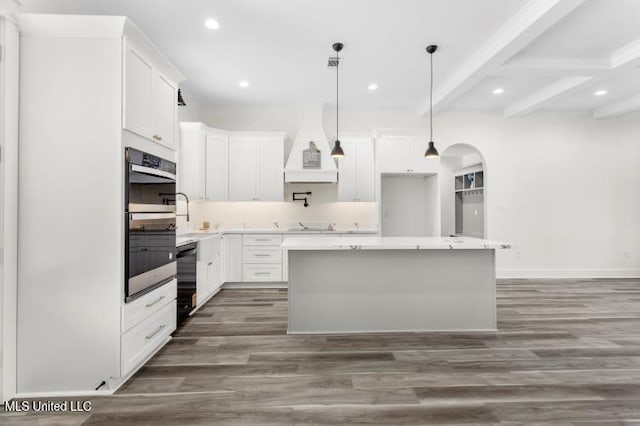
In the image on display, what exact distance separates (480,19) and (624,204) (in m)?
5.26

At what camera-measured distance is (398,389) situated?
2176 mm

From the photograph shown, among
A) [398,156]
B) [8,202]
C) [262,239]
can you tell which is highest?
[398,156]

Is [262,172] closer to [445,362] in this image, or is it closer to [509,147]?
[445,362]

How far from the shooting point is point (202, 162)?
5051 millimetres

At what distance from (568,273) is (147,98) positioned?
700 centimetres

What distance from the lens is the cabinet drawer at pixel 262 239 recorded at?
200 inches

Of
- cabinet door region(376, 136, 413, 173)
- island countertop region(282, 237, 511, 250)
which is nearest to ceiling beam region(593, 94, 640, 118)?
cabinet door region(376, 136, 413, 173)

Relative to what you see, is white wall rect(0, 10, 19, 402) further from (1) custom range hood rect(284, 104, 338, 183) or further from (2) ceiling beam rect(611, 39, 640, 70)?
(2) ceiling beam rect(611, 39, 640, 70)

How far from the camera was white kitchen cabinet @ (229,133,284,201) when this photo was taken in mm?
5293

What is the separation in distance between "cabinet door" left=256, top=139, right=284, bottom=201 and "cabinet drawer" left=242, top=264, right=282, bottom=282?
1.12 metres

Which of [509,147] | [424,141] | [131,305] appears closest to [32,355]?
[131,305]

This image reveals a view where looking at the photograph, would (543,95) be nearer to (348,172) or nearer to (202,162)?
(348,172)

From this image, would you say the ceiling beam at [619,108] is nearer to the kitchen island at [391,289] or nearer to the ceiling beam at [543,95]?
the ceiling beam at [543,95]
